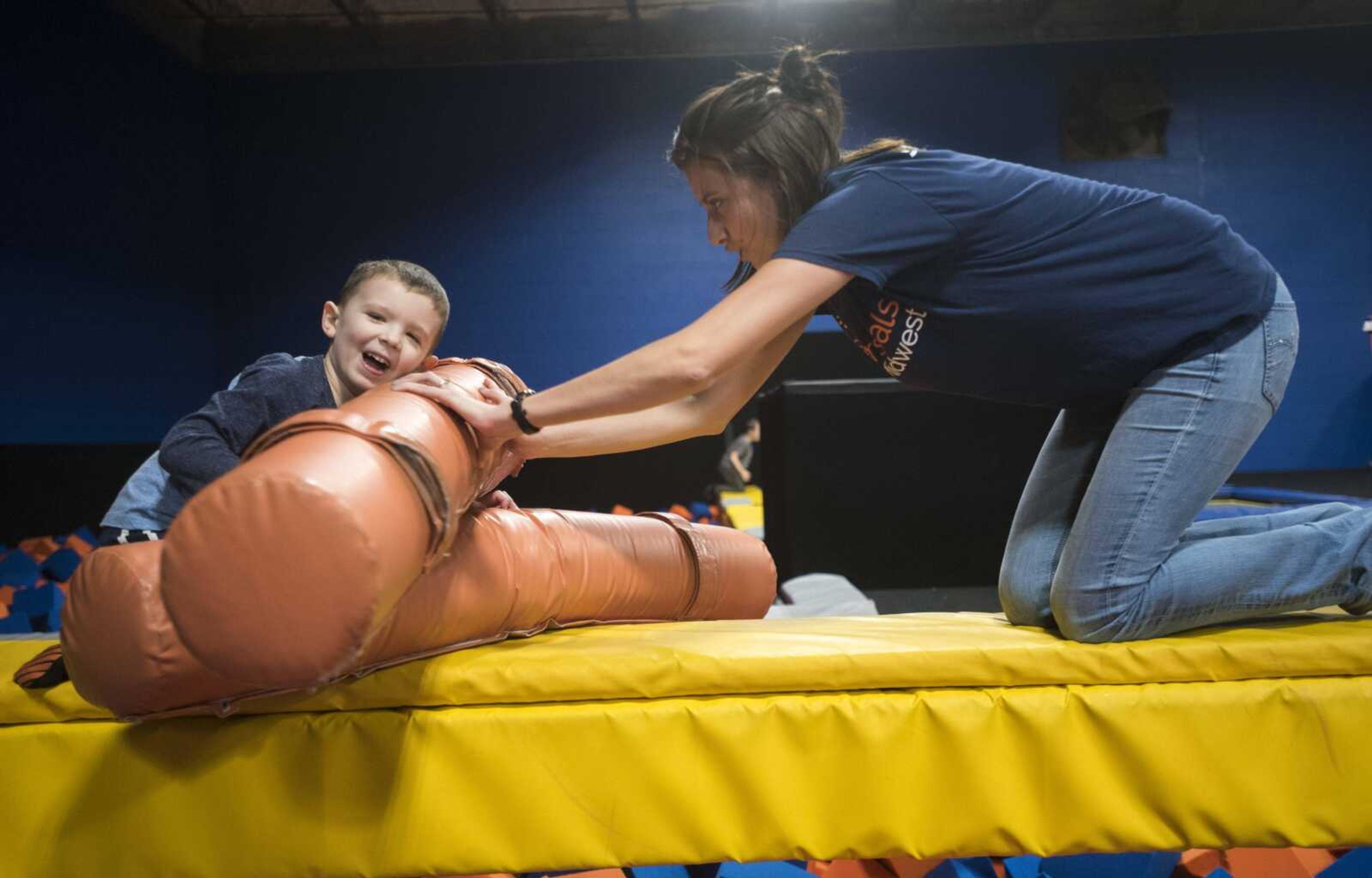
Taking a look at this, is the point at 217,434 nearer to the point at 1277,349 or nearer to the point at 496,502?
the point at 496,502

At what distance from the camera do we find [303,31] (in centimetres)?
830

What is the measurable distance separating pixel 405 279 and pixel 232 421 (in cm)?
39

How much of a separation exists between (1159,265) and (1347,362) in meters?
7.92

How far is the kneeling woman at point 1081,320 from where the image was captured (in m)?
1.29

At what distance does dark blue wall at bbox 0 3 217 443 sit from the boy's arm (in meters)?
5.39

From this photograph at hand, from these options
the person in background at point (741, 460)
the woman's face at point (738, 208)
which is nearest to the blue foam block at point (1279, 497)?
the person in background at point (741, 460)

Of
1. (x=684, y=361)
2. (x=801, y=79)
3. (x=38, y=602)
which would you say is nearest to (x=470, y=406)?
(x=684, y=361)

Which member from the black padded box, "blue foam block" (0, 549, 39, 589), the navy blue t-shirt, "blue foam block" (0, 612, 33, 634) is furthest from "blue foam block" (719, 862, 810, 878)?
"blue foam block" (0, 549, 39, 589)

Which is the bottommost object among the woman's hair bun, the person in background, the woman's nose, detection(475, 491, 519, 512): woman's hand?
the person in background

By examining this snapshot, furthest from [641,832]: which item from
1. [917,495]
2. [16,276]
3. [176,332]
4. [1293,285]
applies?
[1293,285]

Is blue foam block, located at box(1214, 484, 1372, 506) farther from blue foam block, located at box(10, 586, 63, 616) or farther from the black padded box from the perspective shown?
blue foam block, located at box(10, 586, 63, 616)

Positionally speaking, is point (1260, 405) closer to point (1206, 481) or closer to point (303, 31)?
point (1206, 481)

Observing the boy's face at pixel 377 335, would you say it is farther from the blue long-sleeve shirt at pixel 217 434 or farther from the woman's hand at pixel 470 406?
the woman's hand at pixel 470 406

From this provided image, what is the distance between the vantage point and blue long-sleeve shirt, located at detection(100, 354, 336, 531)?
142cm
